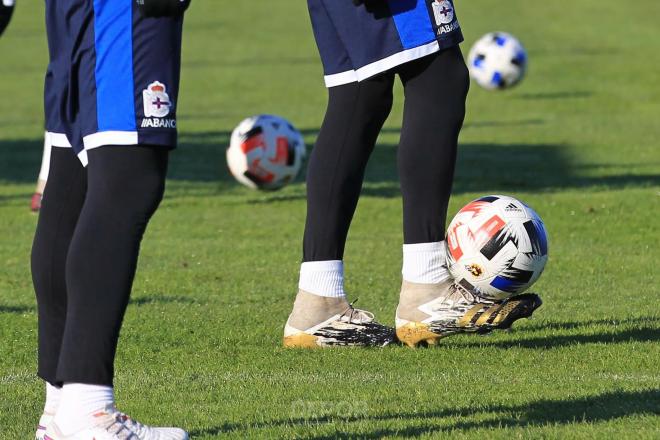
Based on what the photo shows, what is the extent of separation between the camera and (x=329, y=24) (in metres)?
6.05

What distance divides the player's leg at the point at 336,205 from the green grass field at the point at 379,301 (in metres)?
0.14

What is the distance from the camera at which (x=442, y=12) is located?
592 cm

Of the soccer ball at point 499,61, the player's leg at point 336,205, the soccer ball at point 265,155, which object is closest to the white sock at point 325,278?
the player's leg at point 336,205

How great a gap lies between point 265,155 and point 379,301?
4645mm

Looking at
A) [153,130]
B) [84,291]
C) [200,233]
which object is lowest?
[200,233]

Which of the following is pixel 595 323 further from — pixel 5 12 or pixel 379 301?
pixel 5 12

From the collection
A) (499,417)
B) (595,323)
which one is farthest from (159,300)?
(499,417)

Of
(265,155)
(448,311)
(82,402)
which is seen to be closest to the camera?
(82,402)

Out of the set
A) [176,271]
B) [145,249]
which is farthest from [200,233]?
[176,271]

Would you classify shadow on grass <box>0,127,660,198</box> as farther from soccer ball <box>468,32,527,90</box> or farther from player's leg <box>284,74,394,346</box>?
player's leg <box>284,74,394,346</box>

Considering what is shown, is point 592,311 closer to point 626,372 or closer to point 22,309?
point 626,372

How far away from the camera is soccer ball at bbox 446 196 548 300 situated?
6.00 metres

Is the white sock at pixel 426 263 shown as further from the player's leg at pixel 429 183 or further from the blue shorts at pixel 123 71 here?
the blue shorts at pixel 123 71

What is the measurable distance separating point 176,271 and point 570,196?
13.7 ft
